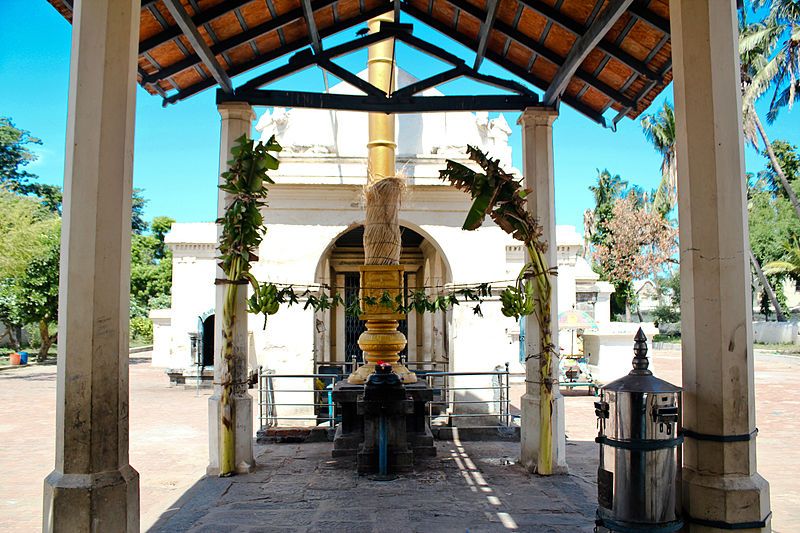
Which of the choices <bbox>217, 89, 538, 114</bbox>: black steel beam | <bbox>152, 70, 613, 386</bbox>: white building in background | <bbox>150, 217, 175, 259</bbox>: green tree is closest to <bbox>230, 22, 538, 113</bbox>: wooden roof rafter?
<bbox>217, 89, 538, 114</bbox>: black steel beam

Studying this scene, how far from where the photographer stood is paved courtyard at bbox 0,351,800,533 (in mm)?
5566

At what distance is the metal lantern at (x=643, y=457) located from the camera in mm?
3928

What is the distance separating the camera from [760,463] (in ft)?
28.7

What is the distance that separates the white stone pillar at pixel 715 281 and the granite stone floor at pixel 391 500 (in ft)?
5.30

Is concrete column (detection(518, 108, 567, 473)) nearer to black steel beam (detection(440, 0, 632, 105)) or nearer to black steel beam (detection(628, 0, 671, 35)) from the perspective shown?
black steel beam (detection(440, 0, 632, 105))

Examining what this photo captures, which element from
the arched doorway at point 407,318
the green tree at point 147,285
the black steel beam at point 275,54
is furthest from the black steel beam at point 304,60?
the green tree at point 147,285

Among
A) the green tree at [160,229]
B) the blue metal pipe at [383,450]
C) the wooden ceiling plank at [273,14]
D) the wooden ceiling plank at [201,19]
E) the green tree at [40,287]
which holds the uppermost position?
the green tree at [160,229]

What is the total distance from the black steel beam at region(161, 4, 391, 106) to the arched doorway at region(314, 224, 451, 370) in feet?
27.9

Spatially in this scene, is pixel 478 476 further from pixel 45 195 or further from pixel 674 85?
pixel 45 195

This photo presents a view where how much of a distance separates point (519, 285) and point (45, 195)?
48.3 meters

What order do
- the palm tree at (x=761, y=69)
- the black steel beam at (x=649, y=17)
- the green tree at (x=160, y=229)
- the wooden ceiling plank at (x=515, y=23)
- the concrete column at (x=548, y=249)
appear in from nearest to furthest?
the black steel beam at (x=649, y=17), the wooden ceiling plank at (x=515, y=23), the concrete column at (x=548, y=249), the palm tree at (x=761, y=69), the green tree at (x=160, y=229)

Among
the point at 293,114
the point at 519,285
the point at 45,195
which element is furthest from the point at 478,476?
the point at 45,195

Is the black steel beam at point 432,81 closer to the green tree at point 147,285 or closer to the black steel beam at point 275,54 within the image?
the black steel beam at point 275,54

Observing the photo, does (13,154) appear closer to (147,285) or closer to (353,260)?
(147,285)
